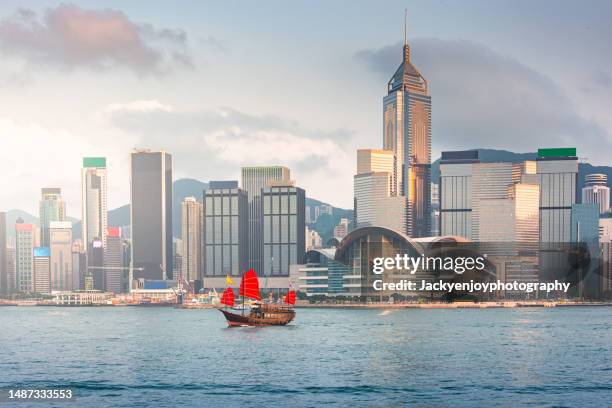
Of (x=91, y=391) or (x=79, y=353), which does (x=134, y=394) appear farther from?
(x=79, y=353)

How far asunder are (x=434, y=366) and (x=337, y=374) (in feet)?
39.1

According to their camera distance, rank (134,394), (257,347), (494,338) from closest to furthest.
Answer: (134,394) → (257,347) → (494,338)

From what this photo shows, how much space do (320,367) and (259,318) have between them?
64039 mm

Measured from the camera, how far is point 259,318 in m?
151

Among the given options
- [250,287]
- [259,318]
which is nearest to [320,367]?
[259,318]

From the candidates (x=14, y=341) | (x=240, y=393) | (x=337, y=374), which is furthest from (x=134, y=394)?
(x=14, y=341)

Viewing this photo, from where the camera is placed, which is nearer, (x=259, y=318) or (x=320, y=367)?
(x=320, y=367)

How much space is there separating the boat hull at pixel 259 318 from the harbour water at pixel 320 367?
28.3 ft

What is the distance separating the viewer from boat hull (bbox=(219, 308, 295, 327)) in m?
150

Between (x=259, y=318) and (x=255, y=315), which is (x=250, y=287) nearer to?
(x=255, y=315)

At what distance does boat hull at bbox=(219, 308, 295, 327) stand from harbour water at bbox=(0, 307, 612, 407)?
340 inches

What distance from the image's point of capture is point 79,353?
342 feet

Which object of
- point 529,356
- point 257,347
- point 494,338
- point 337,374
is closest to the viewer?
point 337,374

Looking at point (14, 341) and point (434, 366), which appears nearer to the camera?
point (434, 366)
